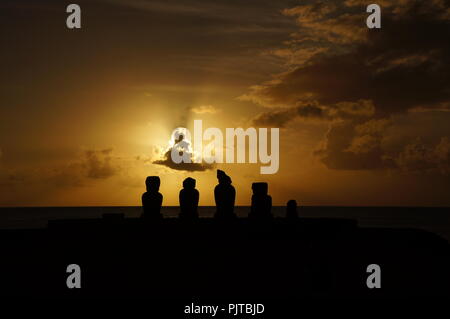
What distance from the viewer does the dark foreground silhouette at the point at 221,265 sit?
1914 cm

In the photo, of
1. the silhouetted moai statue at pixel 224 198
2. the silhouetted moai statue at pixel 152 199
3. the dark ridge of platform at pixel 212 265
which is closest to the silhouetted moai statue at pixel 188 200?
the silhouetted moai statue at pixel 224 198

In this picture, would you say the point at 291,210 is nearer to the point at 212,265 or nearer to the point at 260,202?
the point at 260,202

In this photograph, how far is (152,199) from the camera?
23.5 metres

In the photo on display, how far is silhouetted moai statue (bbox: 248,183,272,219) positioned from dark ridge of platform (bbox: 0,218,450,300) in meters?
2.56

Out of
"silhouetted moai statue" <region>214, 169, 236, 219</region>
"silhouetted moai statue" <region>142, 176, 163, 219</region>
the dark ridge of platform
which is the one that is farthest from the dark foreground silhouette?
"silhouetted moai statue" <region>142, 176, 163, 219</region>

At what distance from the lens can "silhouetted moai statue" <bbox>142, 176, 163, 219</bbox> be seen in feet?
76.7

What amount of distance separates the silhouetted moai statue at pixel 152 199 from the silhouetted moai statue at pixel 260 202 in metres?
3.74

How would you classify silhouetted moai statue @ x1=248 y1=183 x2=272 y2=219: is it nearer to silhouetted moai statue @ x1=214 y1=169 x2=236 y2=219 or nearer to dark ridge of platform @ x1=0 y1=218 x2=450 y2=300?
silhouetted moai statue @ x1=214 y1=169 x2=236 y2=219

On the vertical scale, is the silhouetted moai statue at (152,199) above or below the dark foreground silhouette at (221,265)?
above

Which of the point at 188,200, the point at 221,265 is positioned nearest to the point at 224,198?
the point at 188,200

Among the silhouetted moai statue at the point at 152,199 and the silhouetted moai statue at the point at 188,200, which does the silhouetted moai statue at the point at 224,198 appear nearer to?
the silhouetted moai statue at the point at 188,200
